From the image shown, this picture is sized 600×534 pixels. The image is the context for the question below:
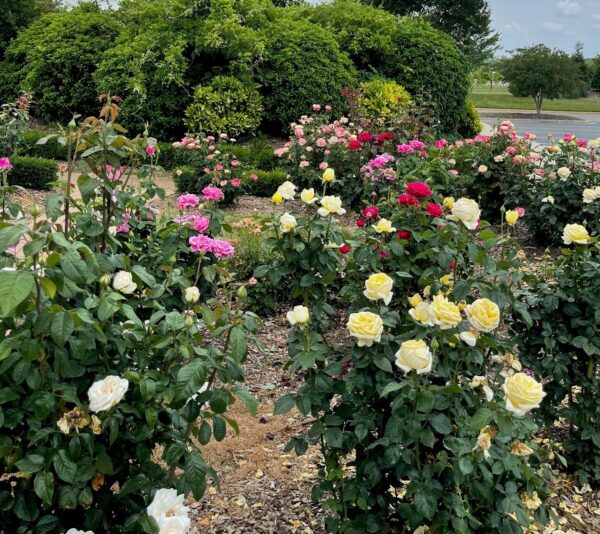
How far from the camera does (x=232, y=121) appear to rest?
33.0 feet

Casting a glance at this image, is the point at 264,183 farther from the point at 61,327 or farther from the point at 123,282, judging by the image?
the point at 61,327

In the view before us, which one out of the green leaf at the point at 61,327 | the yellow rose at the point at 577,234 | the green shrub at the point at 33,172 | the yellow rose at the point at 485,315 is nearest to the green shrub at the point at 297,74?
the green shrub at the point at 33,172

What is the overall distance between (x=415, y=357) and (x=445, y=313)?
0.17 metres

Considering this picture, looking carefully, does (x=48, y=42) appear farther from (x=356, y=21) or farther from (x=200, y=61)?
(x=356, y=21)

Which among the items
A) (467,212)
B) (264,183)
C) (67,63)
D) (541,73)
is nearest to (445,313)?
(467,212)

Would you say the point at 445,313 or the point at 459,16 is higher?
the point at 459,16

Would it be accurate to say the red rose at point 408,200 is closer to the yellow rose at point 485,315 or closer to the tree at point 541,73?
the yellow rose at point 485,315

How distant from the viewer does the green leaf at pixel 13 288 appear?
1162 millimetres

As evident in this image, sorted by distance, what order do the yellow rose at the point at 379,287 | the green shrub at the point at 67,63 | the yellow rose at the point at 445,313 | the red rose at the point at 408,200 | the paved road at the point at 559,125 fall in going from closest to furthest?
the yellow rose at the point at 445,313
the yellow rose at the point at 379,287
the red rose at the point at 408,200
the green shrub at the point at 67,63
the paved road at the point at 559,125

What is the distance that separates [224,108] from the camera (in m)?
10.1

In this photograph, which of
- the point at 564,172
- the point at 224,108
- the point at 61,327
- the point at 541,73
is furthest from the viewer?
the point at 541,73

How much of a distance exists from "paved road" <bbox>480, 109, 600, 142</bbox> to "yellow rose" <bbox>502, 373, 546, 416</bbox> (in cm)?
1629

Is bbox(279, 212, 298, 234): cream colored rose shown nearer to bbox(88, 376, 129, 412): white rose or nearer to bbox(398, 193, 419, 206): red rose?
bbox(398, 193, 419, 206): red rose

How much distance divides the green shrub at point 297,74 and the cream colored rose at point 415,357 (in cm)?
984
